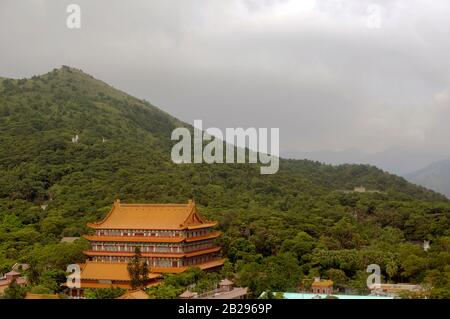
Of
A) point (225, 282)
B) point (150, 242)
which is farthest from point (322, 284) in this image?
point (150, 242)

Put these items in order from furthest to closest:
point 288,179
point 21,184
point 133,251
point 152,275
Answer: point 288,179 < point 21,184 < point 133,251 < point 152,275

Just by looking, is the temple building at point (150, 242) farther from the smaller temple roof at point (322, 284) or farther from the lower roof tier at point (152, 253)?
the smaller temple roof at point (322, 284)

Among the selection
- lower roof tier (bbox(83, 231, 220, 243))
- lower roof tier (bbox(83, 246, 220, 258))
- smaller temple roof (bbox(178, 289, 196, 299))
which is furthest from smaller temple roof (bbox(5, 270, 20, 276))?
smaller temple roof (bbox(178, 289, 196, 299))

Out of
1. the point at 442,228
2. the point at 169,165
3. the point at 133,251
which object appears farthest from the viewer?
the point at 169,165

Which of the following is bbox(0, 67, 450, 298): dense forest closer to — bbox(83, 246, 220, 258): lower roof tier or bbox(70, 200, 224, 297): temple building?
bbox(83, 246, 220, 258): lower roof tier

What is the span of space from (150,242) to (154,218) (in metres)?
1.38

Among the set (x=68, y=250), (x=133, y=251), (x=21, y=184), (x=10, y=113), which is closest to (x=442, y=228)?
(x=133, y=251)

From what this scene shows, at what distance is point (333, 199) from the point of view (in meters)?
61.8

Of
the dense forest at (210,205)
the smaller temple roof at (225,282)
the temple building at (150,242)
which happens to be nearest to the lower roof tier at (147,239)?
the temple building at (150,242)

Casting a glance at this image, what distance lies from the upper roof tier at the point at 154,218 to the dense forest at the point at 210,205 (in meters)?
2.60

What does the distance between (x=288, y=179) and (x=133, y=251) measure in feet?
141

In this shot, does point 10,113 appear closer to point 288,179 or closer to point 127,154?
point 127,154

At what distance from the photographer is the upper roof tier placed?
35.0m

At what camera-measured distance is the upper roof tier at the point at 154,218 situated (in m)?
35.0
